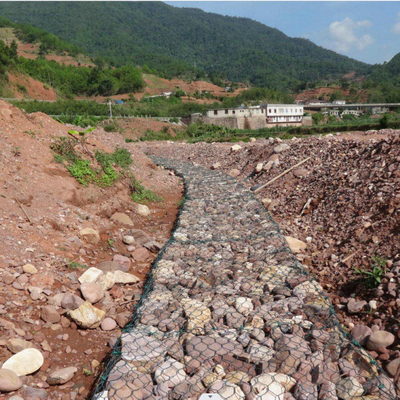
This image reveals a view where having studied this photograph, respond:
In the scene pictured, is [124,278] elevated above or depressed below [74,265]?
below

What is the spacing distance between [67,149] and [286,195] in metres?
5.04

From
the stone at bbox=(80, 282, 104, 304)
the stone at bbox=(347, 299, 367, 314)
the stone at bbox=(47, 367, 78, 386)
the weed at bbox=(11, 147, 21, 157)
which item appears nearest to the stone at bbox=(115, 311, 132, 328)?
the stone at bbox=(80, 282, 104, 304)

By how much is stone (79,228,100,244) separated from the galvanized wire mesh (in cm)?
117

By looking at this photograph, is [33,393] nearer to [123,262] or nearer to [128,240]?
[123,262]

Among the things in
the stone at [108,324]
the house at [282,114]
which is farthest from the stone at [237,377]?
the house at [282,114]

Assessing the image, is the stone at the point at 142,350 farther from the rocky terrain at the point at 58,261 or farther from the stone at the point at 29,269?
the stone at the point at 29,269

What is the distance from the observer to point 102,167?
7980 mm

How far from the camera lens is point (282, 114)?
159ft

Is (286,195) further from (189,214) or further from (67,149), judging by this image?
(67,149)

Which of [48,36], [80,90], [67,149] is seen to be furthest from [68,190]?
[48,36]

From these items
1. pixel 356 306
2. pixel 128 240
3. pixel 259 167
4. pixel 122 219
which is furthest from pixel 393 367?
pixel 259 167

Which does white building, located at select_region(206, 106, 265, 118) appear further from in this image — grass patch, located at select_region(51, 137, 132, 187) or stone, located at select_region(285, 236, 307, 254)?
stone, located at select_region(285, 236, 307, 254)

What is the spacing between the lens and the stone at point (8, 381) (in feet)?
9.04

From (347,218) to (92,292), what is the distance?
14.0 feet
